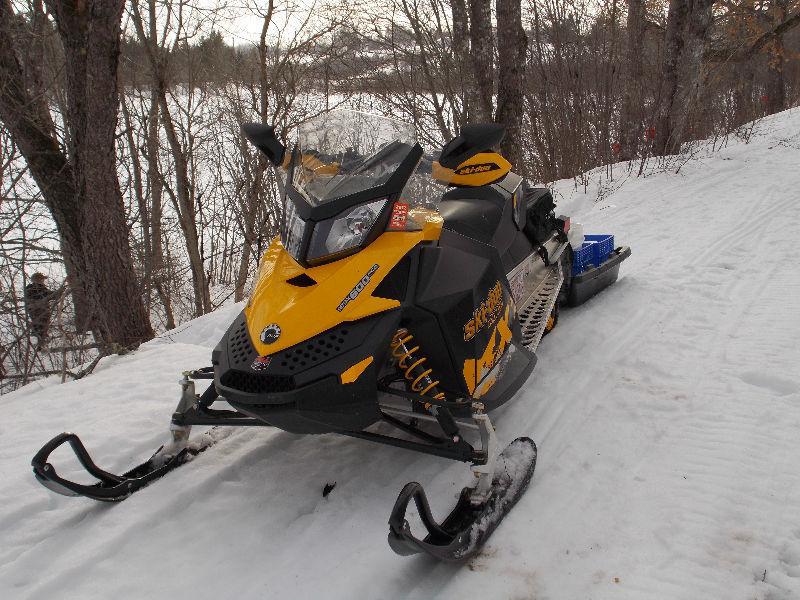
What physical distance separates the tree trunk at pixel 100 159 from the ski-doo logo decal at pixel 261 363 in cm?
347

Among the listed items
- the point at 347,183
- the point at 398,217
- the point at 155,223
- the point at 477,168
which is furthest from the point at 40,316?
the point at 398,217

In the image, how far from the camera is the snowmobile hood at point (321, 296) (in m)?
2.21

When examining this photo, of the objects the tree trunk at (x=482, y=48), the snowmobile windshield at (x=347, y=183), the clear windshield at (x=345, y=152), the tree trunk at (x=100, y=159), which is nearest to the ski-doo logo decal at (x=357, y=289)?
the snowmobile windshield at (x=347, y=183)

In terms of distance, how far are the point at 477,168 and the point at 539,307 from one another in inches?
39.7

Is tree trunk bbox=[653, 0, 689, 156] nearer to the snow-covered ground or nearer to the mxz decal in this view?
the snow-covered ground

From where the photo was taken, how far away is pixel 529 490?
2.52 metres

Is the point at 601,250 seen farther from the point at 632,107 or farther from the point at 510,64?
Answer: the point at 632,107

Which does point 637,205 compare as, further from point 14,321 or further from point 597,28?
point 14,321

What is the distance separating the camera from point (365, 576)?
211 centimetres

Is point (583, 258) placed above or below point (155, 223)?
below

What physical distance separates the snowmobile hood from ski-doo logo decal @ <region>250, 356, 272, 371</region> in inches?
0.8

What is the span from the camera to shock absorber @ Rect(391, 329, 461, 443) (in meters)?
2.42

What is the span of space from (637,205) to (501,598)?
6.32m

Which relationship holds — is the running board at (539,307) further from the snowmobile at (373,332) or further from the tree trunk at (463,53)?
the tree trunk at (463,53)
